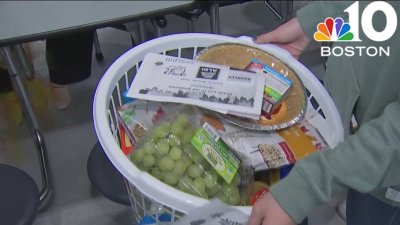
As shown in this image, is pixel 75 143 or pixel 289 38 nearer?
pixel 289 38

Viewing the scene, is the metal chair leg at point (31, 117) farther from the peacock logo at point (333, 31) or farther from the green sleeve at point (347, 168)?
the green sleeve at point (347, 168)

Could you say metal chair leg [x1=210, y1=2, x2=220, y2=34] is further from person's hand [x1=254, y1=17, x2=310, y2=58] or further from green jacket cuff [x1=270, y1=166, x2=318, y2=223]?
green jacket cuff [x1=270, y1=166, x2=318, y2=223]

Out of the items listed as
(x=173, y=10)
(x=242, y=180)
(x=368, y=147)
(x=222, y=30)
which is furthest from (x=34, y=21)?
(x=222, y=30)

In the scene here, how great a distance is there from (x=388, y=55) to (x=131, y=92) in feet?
1.23

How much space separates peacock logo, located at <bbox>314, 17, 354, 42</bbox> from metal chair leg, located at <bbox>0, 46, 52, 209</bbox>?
2.89ft

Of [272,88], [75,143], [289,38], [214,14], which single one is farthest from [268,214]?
[75,143]

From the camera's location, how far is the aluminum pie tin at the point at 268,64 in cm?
66

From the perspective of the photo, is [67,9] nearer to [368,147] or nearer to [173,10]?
[173,10]

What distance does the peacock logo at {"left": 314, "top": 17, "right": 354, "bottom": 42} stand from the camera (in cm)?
70

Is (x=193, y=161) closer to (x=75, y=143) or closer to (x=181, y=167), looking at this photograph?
(x=181, y=167)

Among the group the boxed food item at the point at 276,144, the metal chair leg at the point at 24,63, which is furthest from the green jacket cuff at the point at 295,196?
the metal chair leg at the point at 24,63

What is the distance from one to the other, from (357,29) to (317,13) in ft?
0.26

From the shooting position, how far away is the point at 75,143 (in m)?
1.54

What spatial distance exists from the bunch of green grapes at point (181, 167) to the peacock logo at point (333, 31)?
306 mm
